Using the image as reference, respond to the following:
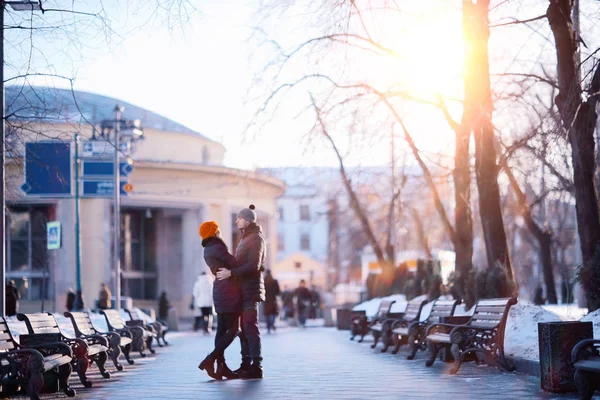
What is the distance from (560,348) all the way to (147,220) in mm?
52426

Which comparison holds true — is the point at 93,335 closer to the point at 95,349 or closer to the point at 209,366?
the point at 95,349

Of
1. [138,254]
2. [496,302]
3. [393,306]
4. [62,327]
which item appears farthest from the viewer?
[138,254]

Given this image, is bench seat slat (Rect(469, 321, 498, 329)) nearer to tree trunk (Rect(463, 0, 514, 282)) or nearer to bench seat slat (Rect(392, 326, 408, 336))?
bench seat slat (Rect(392, 326, 408, 336))

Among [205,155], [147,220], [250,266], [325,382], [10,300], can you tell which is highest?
[205,155]

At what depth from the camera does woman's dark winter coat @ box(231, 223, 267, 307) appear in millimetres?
13492

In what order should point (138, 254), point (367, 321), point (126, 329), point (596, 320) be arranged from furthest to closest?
point (138, 254), point (367, 321), point (126, 329), point (596, 320)

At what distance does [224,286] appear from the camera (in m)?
13.5

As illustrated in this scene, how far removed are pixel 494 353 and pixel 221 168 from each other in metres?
46.2

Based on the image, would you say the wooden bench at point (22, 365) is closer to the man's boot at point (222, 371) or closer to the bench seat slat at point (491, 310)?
the man's boot at point (222, 371)

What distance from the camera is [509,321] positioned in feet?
53.5

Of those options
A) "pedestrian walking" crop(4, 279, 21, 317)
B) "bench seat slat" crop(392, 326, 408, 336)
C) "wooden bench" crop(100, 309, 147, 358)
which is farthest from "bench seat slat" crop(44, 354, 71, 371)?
"pedestrian walking" crop(4, 279, 21, 317)

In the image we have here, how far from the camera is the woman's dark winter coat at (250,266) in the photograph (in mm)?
13492

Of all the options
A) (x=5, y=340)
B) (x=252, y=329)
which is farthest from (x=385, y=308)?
(x=5, y=340)

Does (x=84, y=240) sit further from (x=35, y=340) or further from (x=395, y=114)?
(x=35, y=340)
